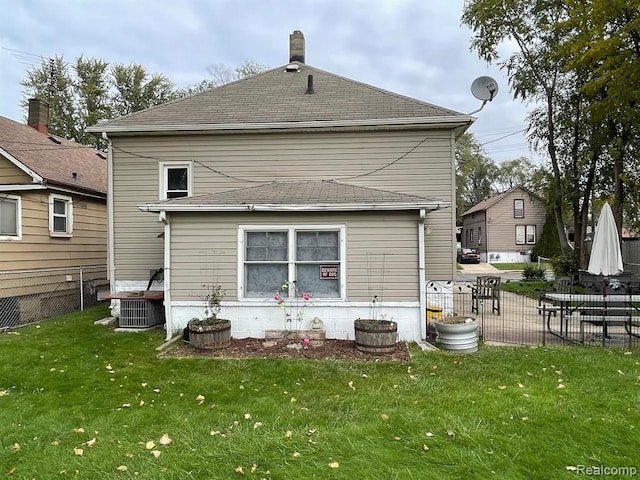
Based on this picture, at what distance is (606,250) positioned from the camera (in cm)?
779

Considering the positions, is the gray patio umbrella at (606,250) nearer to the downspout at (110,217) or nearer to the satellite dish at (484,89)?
the satellite dish at (484,89)

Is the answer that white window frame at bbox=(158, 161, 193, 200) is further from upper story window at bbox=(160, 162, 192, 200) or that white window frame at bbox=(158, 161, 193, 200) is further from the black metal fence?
the black metal fence

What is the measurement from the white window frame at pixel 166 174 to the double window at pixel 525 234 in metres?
32.2

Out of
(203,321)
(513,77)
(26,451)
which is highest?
(513,77)

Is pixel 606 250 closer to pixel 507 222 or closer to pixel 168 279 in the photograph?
pixel 168 279

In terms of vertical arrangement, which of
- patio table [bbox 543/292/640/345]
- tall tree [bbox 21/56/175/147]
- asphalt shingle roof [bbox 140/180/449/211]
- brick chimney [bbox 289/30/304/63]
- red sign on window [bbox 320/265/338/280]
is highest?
tall tree [bbox 21/56/175/147]

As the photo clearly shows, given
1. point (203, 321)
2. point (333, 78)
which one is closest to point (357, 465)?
point (203, 321)

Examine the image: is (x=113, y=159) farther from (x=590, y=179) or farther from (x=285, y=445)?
(x=590, y=179)

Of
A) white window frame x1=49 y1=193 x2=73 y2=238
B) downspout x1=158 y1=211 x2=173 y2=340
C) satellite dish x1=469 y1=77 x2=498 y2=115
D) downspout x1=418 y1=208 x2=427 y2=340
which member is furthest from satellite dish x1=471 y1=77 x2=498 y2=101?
white window frame x1=49 y1=193 x2=73 y2=238

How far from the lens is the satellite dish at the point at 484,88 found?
9570mm

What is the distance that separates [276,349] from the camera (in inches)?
271

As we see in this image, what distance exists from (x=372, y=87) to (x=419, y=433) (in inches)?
360

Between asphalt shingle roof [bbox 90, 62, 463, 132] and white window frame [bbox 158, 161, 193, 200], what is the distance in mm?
887

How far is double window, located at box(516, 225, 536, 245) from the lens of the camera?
34688 millimetres
